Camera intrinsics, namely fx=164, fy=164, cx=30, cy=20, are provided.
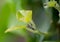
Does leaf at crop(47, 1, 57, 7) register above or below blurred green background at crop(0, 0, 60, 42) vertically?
above

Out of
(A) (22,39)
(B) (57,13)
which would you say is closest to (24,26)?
(A) (22,39)

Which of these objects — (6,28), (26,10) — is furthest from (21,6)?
(6,28)

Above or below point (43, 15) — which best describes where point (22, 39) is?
below

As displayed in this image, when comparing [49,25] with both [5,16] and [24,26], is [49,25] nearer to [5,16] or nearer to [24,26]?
[24,26]

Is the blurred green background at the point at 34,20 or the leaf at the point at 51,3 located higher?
the leaf at the point at 51,3

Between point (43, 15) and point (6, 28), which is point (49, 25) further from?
point (6, 28)

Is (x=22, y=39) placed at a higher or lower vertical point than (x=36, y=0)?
lower

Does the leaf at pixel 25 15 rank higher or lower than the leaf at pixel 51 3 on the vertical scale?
lower

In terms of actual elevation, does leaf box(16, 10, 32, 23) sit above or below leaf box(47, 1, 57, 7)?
below
